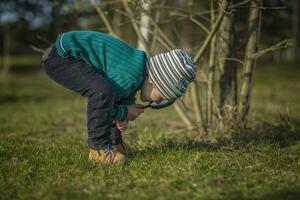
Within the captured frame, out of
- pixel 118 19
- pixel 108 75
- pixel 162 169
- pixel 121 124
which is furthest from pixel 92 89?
pixel 118 19

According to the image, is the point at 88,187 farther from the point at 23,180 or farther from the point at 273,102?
the point at 273,102

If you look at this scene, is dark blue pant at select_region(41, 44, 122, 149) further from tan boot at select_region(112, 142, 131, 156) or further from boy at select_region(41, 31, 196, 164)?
tan boot at select_region(112, 142, 131, 156)

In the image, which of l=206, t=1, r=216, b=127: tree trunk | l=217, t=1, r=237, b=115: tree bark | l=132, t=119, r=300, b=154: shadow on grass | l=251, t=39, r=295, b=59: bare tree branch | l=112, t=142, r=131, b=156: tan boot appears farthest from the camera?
l=217, t=1, r=237, b=115: tree bark

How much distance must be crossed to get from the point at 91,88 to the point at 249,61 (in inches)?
98.1

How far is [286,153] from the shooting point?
4590mm

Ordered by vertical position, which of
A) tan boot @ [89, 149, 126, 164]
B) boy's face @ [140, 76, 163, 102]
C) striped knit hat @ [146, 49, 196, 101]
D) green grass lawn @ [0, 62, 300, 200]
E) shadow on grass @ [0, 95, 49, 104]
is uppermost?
striped knit hat @ [146, 49, 196, 101]

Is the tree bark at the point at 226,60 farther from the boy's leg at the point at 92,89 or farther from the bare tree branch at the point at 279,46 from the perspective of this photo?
the boy's leg at the point at 92,89

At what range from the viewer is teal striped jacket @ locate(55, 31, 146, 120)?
401 cm

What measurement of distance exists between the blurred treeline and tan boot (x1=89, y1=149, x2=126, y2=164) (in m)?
1.71

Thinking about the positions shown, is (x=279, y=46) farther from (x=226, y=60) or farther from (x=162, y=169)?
(x=162, y=169)

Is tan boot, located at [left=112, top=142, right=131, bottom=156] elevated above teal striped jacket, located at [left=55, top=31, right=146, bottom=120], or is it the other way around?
teal striped jacket, located at [left=55, top=31, right=146, bottom=120]

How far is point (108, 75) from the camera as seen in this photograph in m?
4.04

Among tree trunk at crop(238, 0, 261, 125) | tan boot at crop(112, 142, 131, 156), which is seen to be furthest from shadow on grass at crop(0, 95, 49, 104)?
tan boot at crop(112, 142, 131, 156)

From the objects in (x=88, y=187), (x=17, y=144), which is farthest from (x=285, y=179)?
(x=17, y=144)
